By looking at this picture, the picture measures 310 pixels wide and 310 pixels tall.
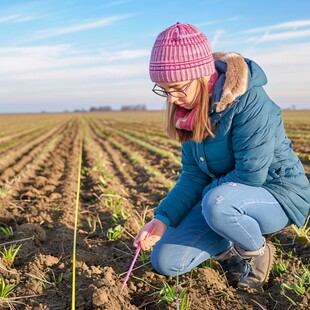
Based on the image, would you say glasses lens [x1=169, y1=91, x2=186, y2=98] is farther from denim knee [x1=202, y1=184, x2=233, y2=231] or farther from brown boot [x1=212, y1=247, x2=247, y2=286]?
brown boot [x1=212, y1=247, x2=247, y2=286]

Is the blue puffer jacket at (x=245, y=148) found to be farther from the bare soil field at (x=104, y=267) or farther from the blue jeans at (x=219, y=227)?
the bare soil field at (x=104, y=267)

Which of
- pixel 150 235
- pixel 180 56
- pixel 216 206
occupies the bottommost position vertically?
pixel 150 235

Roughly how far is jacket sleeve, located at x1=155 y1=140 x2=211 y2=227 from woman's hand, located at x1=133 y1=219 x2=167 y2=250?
131 mm

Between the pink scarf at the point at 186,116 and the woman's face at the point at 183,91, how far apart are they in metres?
0.08

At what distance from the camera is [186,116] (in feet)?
10.2

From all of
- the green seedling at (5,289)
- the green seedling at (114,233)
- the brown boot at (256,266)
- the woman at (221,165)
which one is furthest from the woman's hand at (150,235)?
the green seedling at (114,233)

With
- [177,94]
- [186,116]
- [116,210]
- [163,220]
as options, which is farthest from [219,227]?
[116,210]

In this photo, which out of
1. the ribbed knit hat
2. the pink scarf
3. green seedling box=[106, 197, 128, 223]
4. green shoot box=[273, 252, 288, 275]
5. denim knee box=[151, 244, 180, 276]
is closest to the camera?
the ribbed knit hat

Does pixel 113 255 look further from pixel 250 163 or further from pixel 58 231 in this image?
pixel 250 163

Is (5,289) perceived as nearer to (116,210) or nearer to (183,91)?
(183,91)

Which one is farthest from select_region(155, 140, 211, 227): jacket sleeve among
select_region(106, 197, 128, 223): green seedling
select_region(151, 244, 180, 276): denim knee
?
select_region(106, 197, 128, 223): green seedling

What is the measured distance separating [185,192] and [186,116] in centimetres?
71

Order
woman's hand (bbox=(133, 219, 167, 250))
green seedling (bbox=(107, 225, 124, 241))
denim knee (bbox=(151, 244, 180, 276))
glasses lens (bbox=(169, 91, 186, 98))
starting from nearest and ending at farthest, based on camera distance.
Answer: glasses lens (bbox=(169, 91, 186, 98)) → woman's hand (bbox=(133, 219, 167, 250)) → denim knee (bbox=(151, 244, 180, 276)) → green seedling (bbox=(107, 225, 124, 241))

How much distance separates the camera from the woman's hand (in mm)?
3197
